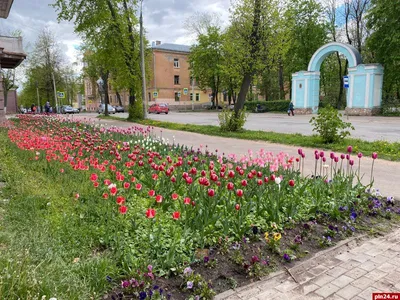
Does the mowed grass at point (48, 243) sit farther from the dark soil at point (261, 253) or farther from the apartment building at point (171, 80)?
the apartment building at point (171, 80)

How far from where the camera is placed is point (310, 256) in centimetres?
318

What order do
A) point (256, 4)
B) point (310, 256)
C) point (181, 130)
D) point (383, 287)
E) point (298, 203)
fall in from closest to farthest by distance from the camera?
point (383, 287)
point (310, 256)
point (298, 203)
point (256, 4)
point (181, 130)

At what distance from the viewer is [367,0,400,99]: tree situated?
2895cm

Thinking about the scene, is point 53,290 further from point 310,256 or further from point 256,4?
point 256,4

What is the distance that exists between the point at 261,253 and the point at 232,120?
11298 millimetres

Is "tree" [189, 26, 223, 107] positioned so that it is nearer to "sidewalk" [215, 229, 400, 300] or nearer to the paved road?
the paved road

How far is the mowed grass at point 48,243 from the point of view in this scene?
6.87 feet

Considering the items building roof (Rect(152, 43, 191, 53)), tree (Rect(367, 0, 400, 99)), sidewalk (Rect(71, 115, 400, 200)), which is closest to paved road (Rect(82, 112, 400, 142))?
sidewalk (Rect(71, 115, 400, 200))

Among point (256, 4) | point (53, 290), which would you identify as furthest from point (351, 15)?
point (53, 290)

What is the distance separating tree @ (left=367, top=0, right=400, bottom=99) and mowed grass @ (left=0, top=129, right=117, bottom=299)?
106 ft

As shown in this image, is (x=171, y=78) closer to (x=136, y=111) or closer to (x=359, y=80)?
(x=359, y=80)

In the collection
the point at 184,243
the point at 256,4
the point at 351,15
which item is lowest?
the point at 184,243

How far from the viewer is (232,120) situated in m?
14.1

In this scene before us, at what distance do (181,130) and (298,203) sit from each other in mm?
12888
